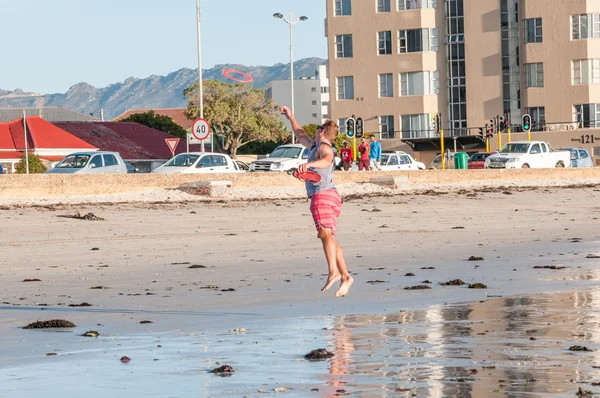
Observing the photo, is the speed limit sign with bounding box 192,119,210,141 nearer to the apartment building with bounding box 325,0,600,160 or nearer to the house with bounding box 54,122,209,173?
the house with bounding box 54,122,209,173

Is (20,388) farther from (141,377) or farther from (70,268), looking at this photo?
(70,268)

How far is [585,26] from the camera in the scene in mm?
81188

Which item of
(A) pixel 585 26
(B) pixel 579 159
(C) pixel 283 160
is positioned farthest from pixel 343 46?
(C) pixel 283 160

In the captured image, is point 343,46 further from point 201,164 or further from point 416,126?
point 201,164

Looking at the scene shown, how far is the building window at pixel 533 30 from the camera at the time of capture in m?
82.9

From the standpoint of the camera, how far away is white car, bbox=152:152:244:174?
40.4 meters

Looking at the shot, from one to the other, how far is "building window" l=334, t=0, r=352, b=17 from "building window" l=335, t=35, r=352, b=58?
67.8 inches

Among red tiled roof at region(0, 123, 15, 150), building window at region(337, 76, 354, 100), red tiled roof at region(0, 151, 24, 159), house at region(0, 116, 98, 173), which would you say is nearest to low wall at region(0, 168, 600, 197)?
house at region(0, 116, 98, 173)

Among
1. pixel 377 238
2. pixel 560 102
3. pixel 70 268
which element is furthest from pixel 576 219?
pixel 560 102

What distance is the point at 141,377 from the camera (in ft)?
27.0

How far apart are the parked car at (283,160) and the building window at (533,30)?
38.0 metres

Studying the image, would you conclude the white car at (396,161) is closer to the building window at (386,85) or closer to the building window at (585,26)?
the building window at (585,26)

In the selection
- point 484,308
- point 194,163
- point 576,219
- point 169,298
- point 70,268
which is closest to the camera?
point 484,308

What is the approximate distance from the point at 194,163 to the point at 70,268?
23929mm
